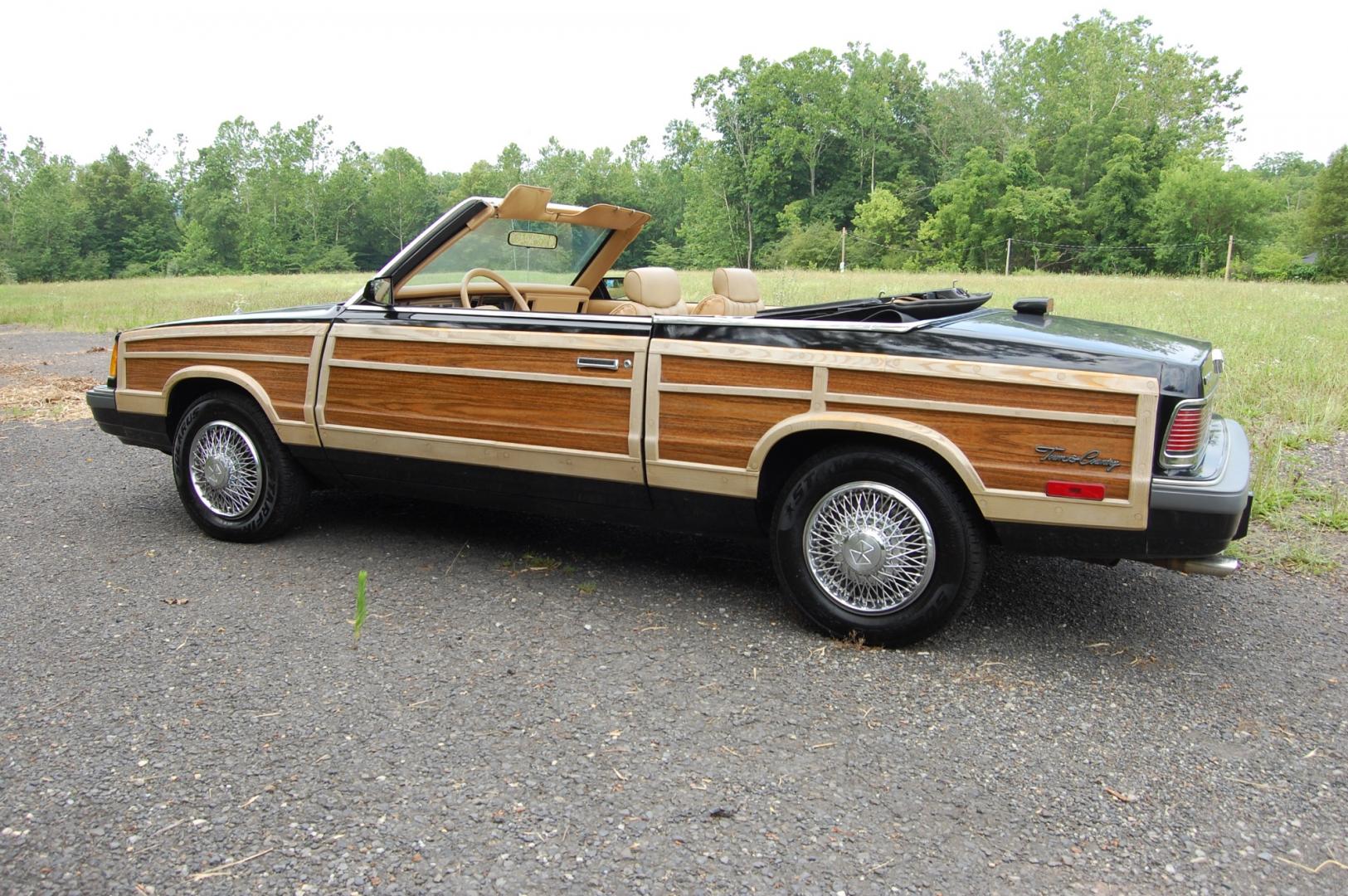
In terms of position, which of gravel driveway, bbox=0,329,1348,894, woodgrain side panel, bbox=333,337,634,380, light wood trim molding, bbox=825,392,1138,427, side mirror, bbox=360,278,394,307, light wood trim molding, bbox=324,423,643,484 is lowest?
gravel driveway, bbox=0,329,1348,894

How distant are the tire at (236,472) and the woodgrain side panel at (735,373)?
6.99ft

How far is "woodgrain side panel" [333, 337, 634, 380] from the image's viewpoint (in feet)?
12.9

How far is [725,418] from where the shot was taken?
3.71m

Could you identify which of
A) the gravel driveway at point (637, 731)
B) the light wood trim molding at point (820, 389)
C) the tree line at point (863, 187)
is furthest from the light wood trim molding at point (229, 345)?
the tree line at point (863, 187)

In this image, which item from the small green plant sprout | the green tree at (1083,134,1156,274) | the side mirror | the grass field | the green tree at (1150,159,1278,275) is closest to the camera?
the small green plant sprout

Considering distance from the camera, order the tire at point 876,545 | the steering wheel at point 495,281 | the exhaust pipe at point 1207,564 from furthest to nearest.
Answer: the steering wheel at point 495,281 → the tire at point 876,545 → the exhaust pipe at point 1207,564

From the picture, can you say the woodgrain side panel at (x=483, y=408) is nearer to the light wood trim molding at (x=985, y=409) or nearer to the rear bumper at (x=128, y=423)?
the light wood trim molding at (x=985, y=409)

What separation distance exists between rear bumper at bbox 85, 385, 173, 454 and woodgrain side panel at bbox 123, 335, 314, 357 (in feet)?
1.18

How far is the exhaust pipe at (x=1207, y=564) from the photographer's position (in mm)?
3227

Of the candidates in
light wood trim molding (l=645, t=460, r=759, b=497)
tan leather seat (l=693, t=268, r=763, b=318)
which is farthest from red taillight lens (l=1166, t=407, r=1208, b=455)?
tan leather seat (l=693, t=268, r=763, b=318)

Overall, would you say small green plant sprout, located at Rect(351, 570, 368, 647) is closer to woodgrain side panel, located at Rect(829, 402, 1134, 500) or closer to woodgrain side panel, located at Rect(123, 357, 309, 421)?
woodgrain side panel, located at Rect(123, 357, 309, 421)

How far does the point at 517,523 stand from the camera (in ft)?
17.1

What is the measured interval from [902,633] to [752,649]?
0.55m

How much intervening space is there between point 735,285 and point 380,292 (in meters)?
1.72
